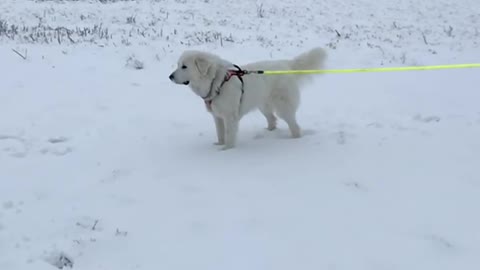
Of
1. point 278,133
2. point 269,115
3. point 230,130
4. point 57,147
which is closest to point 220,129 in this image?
point 230,130

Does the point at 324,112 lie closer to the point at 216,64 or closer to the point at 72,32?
the point at 216,64

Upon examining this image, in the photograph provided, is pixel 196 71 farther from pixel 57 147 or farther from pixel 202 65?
pixel 57 147

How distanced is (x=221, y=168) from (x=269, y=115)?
1.34 m

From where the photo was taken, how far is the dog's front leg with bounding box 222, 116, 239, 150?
219 inches

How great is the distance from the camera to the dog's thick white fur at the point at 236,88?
17.6 feet

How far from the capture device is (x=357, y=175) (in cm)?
478

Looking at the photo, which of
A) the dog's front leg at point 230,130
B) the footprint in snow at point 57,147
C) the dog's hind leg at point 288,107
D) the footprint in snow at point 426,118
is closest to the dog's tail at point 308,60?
the dog's hind leg at point 288,107

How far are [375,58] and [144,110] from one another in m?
5.08

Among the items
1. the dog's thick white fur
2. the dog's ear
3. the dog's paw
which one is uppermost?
the dog's ear

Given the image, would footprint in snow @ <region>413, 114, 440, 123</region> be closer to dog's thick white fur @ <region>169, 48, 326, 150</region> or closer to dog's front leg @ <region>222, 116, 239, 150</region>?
dog's thick white fur @ <region>169, 48, 326, 150</region>

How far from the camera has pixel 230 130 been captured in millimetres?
5570

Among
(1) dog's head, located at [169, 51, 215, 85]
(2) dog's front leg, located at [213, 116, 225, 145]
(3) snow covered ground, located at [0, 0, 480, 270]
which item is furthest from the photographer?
(2) dog's front leg, located at [213, 116, 225, 145]

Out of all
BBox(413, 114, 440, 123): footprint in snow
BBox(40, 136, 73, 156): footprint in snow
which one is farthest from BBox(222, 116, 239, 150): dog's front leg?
BBox(413, 114, 440, 123): footprint in snow

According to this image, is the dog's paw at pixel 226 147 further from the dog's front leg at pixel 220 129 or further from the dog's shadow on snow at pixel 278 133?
the dog's shadow on snow at pixel 278 133
